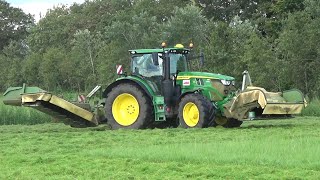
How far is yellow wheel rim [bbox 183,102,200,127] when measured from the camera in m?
13.6

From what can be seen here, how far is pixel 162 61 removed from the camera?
14305mm

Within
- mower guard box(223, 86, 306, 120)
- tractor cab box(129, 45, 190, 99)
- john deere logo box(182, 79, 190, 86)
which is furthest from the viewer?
tractor cab box(129, 45, 190, 99)

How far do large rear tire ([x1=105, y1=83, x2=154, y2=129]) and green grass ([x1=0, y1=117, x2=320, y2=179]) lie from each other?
289 centimetres

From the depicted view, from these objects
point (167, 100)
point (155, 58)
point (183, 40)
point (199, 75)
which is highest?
point (183, 40)

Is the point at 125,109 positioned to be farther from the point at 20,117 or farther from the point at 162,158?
the point at 162,158

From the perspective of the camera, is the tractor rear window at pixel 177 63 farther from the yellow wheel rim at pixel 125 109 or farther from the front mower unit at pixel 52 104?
the front mower unit at pixel 52 104

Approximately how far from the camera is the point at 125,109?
578 inches

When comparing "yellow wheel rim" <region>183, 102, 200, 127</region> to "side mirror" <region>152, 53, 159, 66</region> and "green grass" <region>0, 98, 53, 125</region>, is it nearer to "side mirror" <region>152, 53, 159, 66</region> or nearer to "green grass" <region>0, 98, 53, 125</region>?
"side mirror" <region>152, 53, 159, 66</region>

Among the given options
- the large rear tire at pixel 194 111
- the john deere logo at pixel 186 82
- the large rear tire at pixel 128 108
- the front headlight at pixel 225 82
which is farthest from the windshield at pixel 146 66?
the front headlight at pixel 225 82

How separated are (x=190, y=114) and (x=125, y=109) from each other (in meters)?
1.80

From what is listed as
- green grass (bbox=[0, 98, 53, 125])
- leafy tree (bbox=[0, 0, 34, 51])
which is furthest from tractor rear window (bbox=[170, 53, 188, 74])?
leafy tree (bbox=[0, 0, 34, 51])

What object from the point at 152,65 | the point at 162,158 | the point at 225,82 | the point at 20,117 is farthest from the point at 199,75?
the point at 20,117

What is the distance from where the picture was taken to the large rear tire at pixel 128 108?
14180mm

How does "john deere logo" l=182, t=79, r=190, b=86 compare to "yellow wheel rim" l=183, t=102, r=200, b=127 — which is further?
"john deere logo" l=182, t=79, r=190, b=86
